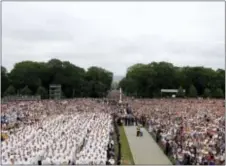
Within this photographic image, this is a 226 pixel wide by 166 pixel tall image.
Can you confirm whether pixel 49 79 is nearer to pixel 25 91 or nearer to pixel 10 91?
pixel 25 91

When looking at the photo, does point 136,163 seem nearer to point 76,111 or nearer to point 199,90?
point 76,111

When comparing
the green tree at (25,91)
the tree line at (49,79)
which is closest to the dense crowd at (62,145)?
the green tree at (25,91)

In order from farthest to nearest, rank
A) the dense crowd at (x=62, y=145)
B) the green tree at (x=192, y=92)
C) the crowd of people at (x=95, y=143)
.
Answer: the green tree at (x=192, y=92) → the crowd of people at (x=95, y=143) → the dense crowd at (x=62, y=145)

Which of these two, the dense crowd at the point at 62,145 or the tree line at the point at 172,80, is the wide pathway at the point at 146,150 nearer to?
the dense crowd at the point at 62,145

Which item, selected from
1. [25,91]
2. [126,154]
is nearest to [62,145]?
[126,154]

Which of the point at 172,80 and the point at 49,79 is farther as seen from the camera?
the point at 172,80

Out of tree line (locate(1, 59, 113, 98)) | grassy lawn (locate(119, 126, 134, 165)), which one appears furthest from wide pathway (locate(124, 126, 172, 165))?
tree line (locate(1, 59, 113, 98))
